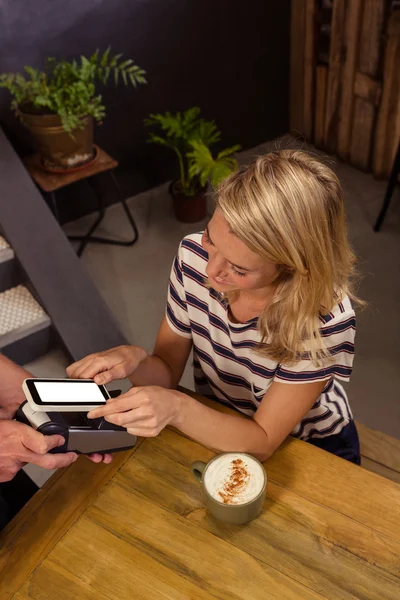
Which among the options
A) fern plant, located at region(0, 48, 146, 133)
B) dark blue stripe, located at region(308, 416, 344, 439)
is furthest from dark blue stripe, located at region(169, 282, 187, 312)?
fern plant, located at region(0, 48, 146, 133)

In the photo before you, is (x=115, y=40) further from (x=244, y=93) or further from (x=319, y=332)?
(x=319, y=332)

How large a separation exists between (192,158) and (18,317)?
4.96 feet

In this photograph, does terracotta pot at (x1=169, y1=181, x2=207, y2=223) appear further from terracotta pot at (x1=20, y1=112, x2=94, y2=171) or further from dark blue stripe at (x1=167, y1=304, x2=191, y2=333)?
dark blue stripe at (x1=167, y1=304, x2=191, y2=333)

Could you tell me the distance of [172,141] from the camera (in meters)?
3.71

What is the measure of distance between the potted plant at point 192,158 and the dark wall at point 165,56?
0.17 m

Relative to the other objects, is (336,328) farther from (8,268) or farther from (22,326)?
(8,268)

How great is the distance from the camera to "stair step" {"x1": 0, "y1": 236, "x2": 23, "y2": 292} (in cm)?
269

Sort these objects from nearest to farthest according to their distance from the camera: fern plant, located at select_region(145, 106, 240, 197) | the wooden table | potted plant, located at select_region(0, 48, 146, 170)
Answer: the wooden table
potted plant, located at select_region(0, 48, 146, 170)
fern plant, located at select_region(145, 106, 240, 197)

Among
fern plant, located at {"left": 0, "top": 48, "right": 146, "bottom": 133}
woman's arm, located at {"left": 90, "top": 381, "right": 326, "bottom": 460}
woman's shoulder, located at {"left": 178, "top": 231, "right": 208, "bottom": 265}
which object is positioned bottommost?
fern plant, located at {"left": 0, "top": 48, "right": 146, "bottom": 133}

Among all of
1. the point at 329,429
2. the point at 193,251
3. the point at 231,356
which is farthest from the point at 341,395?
the point at 193,251

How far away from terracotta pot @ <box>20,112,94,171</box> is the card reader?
80.8 inches

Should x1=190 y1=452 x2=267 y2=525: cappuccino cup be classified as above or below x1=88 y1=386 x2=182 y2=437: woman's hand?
below

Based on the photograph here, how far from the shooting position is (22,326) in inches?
102

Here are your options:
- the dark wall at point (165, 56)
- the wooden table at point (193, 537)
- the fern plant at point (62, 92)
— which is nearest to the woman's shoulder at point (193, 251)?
the wooden table at point (193, 537)
